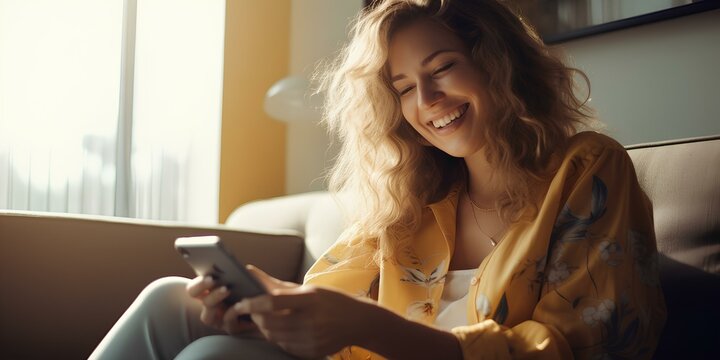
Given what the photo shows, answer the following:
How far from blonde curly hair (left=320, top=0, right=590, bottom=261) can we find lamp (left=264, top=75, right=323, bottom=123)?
1266mm

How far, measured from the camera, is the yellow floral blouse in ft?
2.81

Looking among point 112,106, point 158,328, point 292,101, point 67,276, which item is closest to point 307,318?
point 158,328

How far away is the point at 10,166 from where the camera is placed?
2418 millimetres

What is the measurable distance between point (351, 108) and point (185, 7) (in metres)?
1.79

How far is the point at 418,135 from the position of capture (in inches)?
52.3

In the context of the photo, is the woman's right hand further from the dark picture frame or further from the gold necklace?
the dark picture frame

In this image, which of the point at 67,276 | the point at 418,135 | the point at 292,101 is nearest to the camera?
the point at 418,135

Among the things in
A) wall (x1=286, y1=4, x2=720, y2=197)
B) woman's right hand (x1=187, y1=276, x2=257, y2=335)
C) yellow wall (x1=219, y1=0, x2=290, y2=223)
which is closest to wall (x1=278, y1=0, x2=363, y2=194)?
yellow wall (x1=219, y1=0, x2=290, y2=223)

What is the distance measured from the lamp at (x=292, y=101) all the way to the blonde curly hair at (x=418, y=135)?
1.27 meters

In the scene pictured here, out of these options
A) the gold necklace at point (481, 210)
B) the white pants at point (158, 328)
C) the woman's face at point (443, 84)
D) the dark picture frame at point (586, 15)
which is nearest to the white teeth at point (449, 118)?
the woman's face at point (443, 84)

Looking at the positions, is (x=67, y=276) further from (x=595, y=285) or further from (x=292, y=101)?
(x=292, y=101)

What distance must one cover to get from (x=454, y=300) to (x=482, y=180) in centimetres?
23

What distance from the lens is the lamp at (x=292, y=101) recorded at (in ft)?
8.68

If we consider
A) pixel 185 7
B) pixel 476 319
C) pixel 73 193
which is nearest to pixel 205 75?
pixel 185 7
